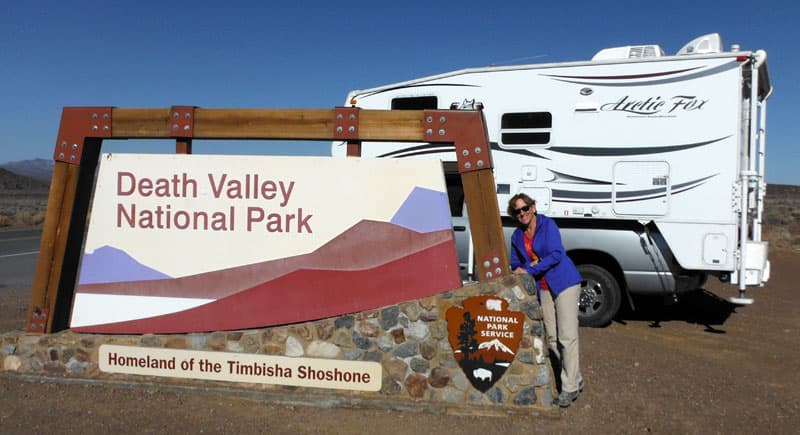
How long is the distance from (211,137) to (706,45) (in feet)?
17.9

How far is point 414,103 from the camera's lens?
25.8 ft

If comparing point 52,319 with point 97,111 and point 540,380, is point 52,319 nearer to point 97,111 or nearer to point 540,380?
point 97,111

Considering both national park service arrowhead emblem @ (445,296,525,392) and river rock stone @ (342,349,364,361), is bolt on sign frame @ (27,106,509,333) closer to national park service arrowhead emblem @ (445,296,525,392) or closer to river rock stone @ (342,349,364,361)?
national park service arrowhead emblem @ (445,296,525,392)

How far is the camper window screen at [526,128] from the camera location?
24.0 ft

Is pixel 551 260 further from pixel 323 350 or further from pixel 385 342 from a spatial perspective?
pixel 323 350

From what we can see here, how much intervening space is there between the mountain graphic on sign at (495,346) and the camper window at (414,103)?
4.03 metres

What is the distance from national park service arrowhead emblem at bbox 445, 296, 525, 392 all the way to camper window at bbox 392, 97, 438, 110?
3.89m

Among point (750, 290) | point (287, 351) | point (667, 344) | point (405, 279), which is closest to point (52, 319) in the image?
point (287, 351)

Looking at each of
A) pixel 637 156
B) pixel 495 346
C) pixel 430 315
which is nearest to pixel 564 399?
pixel 495 346

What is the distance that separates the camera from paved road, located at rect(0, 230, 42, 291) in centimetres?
1043

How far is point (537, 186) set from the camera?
7.31 m

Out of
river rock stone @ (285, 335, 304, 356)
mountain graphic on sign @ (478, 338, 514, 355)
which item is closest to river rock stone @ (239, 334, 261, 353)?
river rock stone @ (285, 335, 304, 356)

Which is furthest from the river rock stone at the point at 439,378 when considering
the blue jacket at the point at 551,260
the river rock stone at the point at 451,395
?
the blue jacket at the point at 551,260

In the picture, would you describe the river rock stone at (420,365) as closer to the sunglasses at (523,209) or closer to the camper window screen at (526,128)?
the sunglasses at (523,209)
